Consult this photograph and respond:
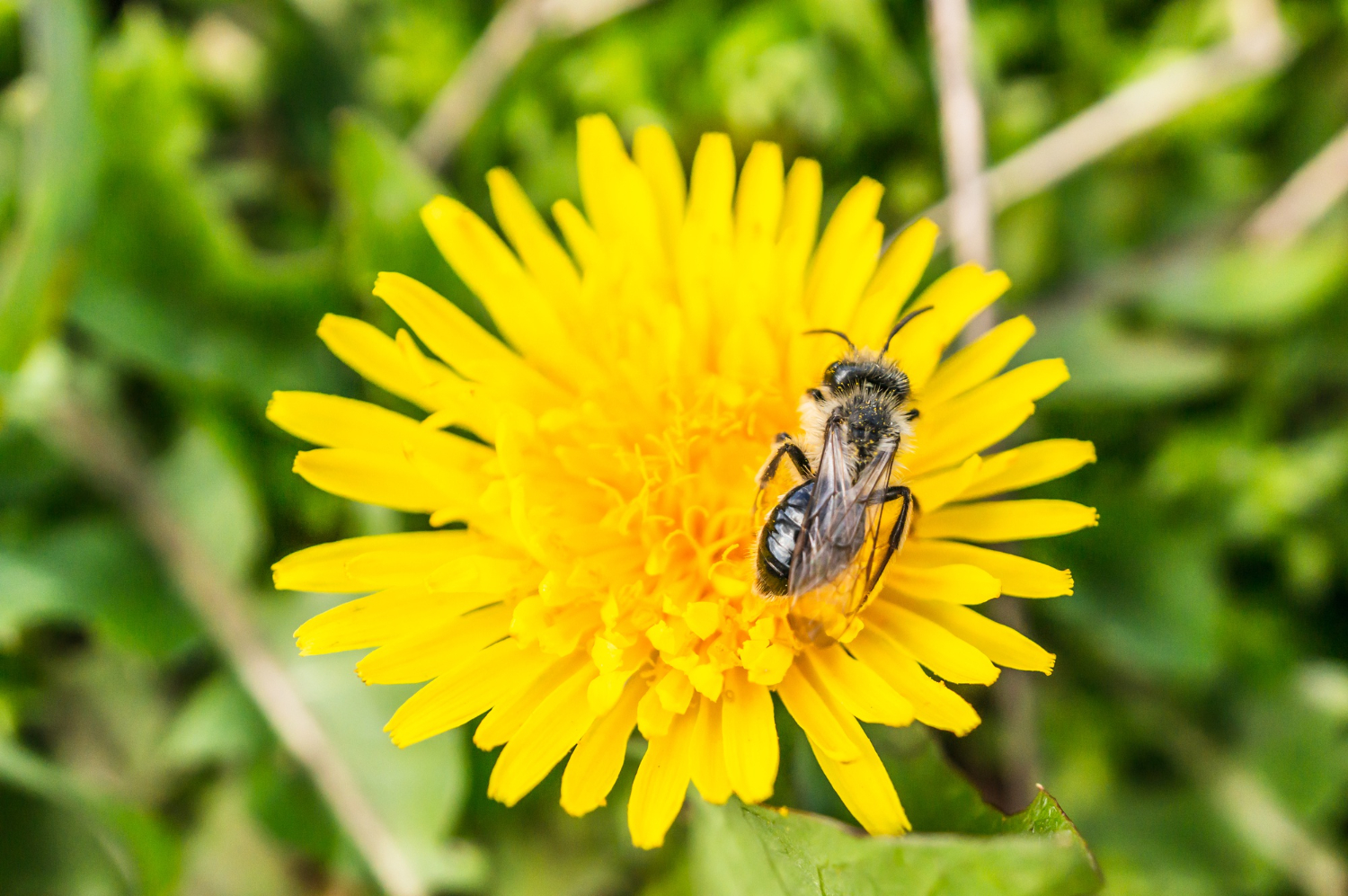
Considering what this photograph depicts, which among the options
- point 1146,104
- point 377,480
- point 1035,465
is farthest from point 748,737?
point 1146,104

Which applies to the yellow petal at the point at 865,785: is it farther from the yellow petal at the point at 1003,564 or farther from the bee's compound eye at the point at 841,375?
the bee's compound eye at the point at 841,375

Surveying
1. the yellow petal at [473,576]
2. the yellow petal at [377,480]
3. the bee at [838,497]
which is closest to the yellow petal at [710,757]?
the bee at [838,497]

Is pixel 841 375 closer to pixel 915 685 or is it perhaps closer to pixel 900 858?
pixel 915 685

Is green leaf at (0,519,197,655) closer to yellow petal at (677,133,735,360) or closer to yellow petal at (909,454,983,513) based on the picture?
yellow petal at (677,133,735,360)

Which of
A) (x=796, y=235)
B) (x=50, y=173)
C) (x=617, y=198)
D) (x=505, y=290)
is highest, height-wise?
(x=50, y=173)

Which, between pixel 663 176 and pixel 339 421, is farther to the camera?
pixel 663 176

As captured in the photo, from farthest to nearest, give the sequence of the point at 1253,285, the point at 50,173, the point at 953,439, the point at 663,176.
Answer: the point at 1253,285, the point at 50,173, the point at 663,176, the point at 953,439

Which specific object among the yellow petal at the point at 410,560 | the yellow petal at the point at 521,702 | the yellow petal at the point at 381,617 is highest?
the yellow petal at the point at 410,560
